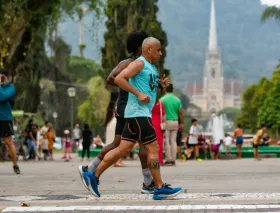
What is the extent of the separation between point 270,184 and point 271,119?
3345 inches

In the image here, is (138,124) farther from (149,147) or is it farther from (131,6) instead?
(131,6)

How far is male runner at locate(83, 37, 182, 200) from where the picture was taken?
28.6ft

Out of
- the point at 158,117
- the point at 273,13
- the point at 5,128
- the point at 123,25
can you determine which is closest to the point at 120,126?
the point at 5,128

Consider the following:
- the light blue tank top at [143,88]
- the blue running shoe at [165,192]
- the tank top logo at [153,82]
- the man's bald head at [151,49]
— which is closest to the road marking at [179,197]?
the blue running shoe at [165,192]

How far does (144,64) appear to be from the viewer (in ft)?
29.0

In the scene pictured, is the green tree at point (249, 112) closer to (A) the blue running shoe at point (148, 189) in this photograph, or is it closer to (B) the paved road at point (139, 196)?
(B) the paved road at point (139, 196)

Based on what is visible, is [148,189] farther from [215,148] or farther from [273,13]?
[273,13]

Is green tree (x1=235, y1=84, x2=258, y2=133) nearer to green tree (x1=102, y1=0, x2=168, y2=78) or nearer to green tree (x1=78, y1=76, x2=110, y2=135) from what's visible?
green tree (x1=78, y1=76, x2=110, y2=135)

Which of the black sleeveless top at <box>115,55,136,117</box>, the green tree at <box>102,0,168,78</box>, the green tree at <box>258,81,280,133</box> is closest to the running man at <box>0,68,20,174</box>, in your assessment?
the black sleeveless top at <box>115,55,136,117</box>

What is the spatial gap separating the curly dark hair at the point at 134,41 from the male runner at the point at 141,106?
98 centimetres

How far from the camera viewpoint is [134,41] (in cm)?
996

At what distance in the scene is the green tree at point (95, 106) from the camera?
82.2m

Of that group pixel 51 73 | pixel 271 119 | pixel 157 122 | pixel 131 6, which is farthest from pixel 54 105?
pixel 157 122

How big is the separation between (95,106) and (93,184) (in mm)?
76962
